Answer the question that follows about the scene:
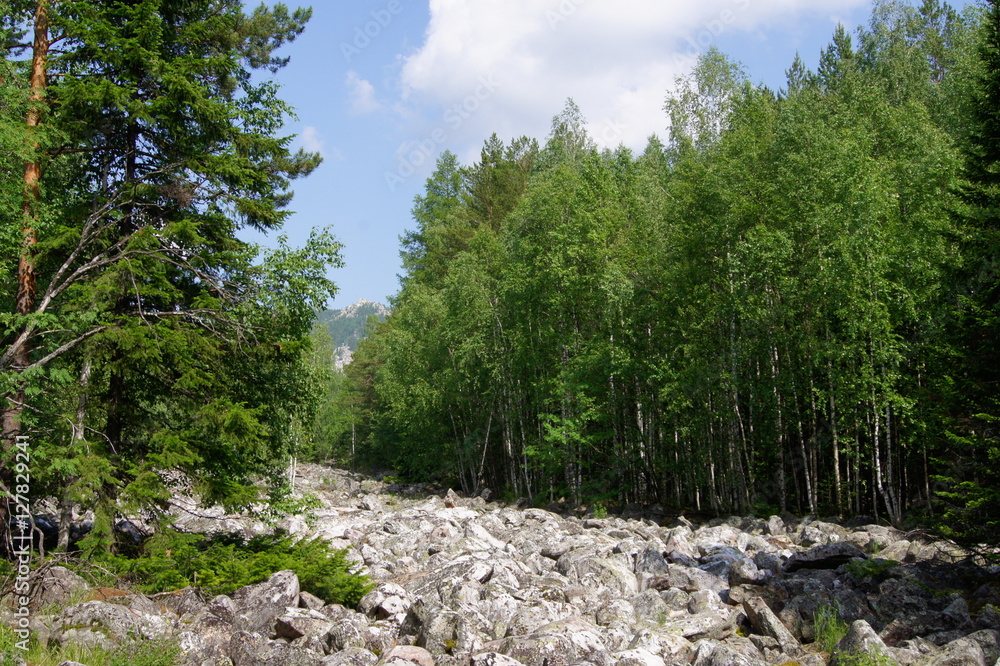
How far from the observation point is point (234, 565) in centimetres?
980

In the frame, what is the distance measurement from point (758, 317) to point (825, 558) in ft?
26.0

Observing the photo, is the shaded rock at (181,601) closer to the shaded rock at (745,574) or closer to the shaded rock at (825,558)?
the shaded rock at (745,574)

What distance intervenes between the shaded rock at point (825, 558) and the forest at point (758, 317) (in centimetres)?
173

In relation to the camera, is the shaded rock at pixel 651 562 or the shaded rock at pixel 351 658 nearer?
the shaded rock at pixel 351 658

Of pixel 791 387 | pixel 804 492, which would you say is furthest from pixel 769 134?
pixel 804 492

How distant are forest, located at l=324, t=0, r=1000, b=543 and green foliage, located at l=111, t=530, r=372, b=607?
8620 mm

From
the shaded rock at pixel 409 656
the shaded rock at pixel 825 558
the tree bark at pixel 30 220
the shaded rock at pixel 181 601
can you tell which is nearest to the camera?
the shaded rock at pixel 409 656

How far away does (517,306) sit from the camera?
2786 centimetres

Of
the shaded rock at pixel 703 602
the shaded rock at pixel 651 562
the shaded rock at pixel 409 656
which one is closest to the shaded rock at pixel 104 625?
the shaded rock at pixel 409 656

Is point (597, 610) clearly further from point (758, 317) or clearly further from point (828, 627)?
point (758, 317)

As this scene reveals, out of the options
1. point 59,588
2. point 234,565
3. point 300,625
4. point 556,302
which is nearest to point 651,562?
point 300,625

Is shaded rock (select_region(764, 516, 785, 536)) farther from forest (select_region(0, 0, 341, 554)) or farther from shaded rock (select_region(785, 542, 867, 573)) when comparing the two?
forest (select_region(0, 0, 341, 554))

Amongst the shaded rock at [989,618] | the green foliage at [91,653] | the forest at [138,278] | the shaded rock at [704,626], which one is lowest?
the shaded rock at [704,626]

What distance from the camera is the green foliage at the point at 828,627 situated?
354 inches
